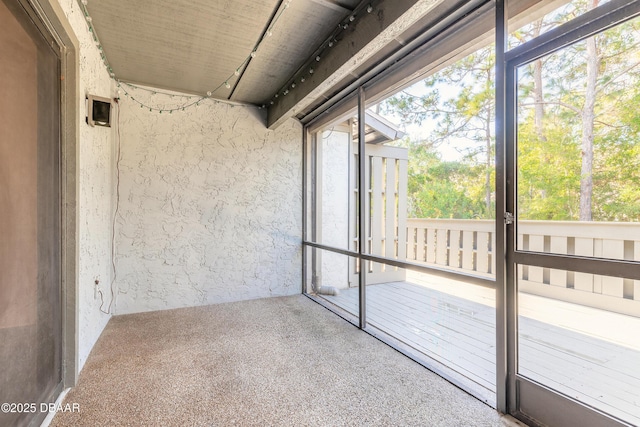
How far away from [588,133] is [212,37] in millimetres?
2729

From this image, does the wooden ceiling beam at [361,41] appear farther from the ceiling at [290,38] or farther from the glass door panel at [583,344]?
the glass door panel at [583,344]

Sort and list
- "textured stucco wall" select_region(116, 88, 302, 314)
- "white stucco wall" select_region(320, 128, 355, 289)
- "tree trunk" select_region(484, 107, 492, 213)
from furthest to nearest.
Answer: "white stucco wall" select_region(320, 128, 355, 289) < "textured stucco wall" select_region(116, 88, 302, 314) < "tree trunk" select_region(484, 107, 492, 213)

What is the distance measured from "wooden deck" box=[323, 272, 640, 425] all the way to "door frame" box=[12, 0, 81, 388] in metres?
2.58

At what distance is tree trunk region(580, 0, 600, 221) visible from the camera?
4.79 feet

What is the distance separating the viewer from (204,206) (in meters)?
3.79

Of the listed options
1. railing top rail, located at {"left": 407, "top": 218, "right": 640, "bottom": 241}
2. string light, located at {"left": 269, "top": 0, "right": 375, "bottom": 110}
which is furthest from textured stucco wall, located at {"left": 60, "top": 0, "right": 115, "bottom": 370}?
railing top rail, located at {"left": 407, "top": 218, "right": 640, "bottom": 241}

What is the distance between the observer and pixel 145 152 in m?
3.50

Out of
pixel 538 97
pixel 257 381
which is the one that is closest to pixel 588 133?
pixel 538 97

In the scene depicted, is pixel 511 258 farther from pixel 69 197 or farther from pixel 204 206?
pixel 204 206

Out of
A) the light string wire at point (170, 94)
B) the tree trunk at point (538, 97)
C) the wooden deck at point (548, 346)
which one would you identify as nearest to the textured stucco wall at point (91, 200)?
the light string wire at point (170, 94)

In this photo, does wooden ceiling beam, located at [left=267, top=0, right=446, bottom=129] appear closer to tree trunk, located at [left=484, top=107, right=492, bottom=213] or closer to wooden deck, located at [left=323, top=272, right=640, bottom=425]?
tree trunk, located at [left=484, top=107, right=492, bottom=213]

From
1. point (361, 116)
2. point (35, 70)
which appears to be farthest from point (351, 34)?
point (35, 70)

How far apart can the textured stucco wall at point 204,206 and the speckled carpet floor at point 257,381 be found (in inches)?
26.1

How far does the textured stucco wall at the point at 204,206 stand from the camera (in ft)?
11.4
